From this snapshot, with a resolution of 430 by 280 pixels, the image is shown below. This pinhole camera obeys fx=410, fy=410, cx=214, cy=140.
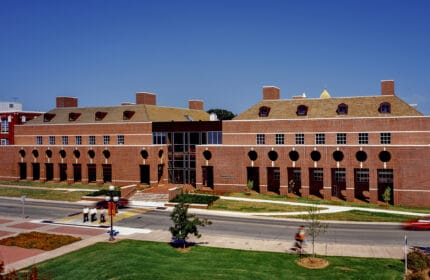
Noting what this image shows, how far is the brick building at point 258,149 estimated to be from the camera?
1941 inches

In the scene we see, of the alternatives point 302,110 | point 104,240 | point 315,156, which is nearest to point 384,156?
point 315,156

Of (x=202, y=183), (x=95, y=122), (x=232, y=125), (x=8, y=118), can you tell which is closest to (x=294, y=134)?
(x=232, y=125)

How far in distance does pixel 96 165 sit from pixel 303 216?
3489cm

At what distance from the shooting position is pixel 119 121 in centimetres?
6450

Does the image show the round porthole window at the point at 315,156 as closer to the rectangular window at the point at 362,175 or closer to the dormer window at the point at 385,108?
the rectangular window at the point at 362,175

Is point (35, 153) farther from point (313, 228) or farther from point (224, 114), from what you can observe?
point (224, 114)

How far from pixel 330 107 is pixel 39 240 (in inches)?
1549

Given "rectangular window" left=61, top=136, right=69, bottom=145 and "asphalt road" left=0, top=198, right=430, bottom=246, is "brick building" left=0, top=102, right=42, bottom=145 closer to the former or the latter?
"rectangular window" left=61, top=136, right=69, bottom=145

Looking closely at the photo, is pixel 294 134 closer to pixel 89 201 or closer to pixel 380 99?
pixel 380 99

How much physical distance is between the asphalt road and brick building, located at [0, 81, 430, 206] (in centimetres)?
1231

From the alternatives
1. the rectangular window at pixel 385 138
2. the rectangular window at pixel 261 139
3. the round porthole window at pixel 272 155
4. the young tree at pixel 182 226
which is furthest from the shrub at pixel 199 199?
the rectangular window at pixel 385 138

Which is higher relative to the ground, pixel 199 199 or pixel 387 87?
pixel 387 87

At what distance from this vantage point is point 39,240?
32.3 meters

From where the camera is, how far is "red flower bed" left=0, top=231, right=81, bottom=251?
3109 centimetres
